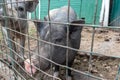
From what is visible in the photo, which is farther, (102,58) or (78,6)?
(78,6)

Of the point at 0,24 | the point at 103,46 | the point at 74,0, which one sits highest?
the point at 74,0

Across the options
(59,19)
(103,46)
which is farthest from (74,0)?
(59,19)

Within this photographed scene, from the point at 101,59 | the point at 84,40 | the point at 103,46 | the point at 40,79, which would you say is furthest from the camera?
the point at 84,40

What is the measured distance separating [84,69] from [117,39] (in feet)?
5.61

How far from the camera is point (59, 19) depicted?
8.96 ft

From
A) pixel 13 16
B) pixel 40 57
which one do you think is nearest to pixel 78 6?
pixel 13 16

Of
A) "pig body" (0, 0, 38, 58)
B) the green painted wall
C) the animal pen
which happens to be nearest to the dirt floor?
the animal pen

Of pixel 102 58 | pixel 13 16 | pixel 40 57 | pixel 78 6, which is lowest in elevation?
pixel 102 58

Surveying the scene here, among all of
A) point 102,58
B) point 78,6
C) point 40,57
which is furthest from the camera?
point 78,6

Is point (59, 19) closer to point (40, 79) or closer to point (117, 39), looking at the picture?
point (40, 79)

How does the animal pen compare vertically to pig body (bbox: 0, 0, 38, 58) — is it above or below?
below

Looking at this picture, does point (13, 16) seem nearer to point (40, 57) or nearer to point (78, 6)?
point (40, 57)

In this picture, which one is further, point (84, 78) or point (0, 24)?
point (0, 24)

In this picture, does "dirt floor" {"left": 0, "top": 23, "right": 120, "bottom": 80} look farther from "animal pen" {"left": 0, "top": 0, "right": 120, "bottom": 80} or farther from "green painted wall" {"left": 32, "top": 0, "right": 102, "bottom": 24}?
"green painted wall" {"left": 32, "top": 0, "right": 102, "bottom": 24}
